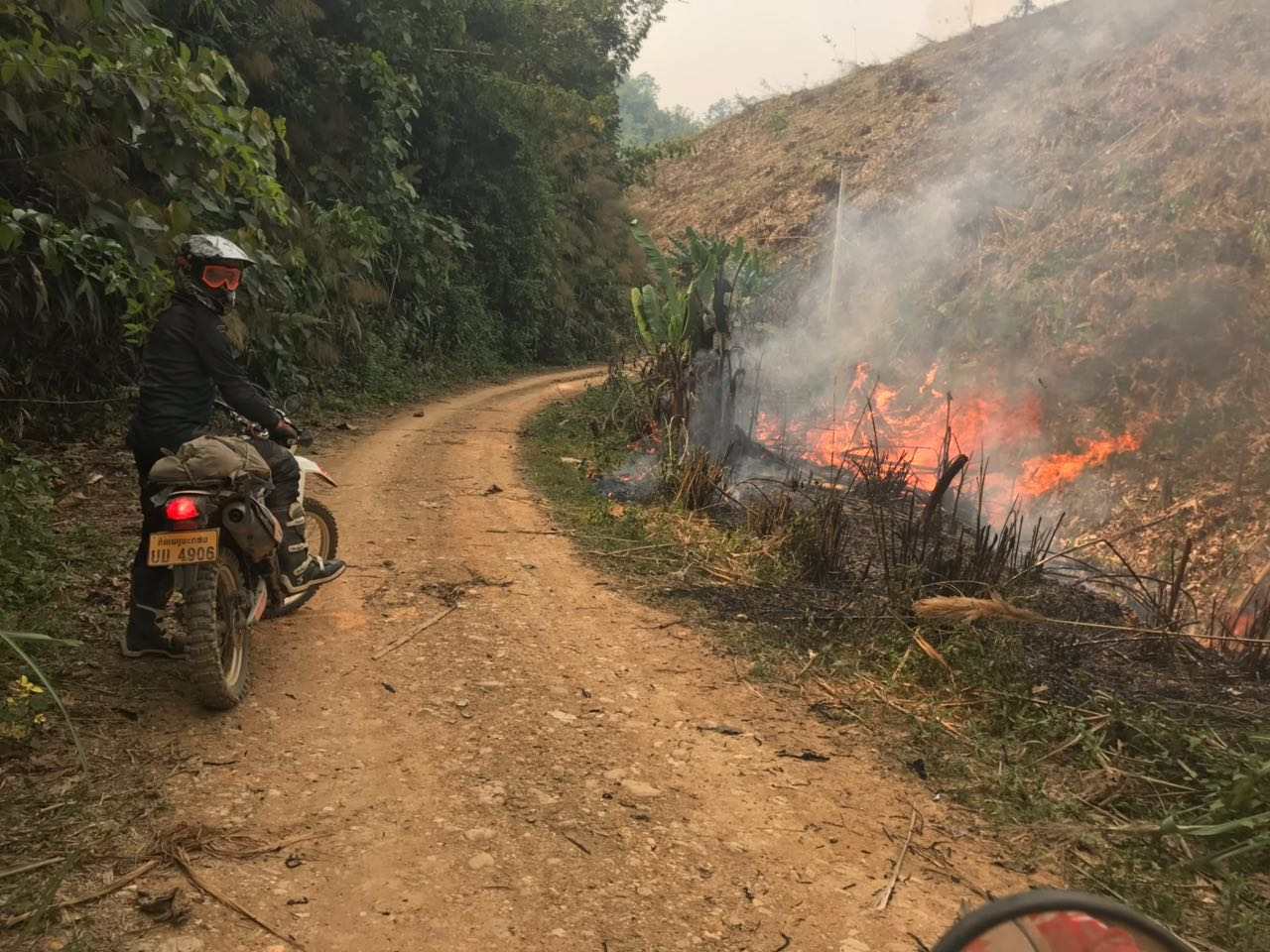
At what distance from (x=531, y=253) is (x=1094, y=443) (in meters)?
14.5

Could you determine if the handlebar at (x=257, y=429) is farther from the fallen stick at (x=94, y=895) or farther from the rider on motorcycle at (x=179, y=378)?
the fallen stick at (x=94, y=895)

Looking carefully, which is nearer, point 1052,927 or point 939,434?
point 1052,927

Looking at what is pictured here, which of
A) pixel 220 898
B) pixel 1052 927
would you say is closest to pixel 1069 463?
pixel 1052 927

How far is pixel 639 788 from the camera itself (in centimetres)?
376

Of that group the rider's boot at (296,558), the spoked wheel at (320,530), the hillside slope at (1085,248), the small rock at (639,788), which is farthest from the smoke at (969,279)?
the small rock at (639,788)

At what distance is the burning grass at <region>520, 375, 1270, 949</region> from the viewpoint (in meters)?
3.48

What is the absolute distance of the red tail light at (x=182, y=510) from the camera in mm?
3908

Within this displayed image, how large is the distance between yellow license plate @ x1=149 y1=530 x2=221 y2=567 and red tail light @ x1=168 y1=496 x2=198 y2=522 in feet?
0.23

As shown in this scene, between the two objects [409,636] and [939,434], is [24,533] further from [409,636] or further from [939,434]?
[939,434]

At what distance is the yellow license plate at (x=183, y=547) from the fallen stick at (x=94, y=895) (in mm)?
1380

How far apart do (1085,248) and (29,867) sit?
17.7m

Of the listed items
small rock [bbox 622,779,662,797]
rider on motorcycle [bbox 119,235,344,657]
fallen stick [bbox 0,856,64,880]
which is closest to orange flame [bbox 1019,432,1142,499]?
small rock [bbox 622,779,662,797]

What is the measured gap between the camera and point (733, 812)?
11.9 feet

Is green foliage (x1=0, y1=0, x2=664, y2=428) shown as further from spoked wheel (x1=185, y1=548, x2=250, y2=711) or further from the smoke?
the smoke
